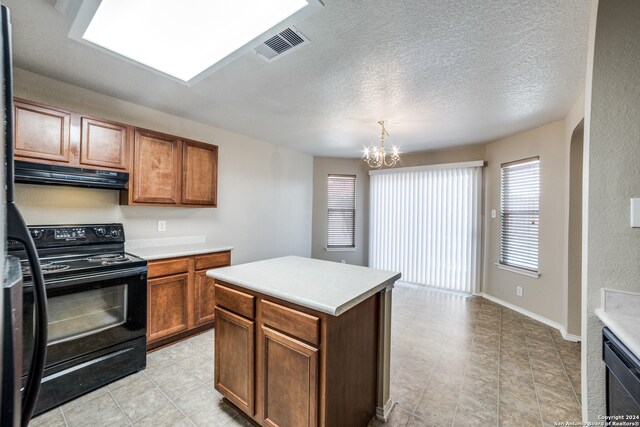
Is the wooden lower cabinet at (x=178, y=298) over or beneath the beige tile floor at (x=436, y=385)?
over

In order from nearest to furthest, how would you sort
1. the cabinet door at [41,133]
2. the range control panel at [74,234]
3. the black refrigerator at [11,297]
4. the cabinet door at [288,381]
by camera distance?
1. the black refrigerator at [11,297]
2. the cabinet door at [288,381]
3. the cabinet door at [41,133]
4. the range control panel at [74,234]

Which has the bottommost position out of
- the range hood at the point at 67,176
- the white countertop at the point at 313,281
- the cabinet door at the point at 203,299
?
the cabinet door at the point at 203,299

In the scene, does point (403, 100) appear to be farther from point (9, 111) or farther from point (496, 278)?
point (496, 278)

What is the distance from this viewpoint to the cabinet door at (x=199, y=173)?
302 centimetres

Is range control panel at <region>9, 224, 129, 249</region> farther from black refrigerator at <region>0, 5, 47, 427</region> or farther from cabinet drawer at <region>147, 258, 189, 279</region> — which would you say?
black refrigerator at <region>0, 5, 47, 427</region>

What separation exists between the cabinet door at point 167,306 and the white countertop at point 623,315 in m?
3.10

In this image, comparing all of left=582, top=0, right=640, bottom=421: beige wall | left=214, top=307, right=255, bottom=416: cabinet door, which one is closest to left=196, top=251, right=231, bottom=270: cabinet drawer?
left=214, top=307, right=255, bottom=416: cabinet door

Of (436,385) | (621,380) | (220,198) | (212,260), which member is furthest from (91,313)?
(621,380)

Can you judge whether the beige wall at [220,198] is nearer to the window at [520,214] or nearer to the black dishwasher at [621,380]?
the window at [520,214]

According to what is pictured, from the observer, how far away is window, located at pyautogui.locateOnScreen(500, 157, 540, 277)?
3494 millimetres

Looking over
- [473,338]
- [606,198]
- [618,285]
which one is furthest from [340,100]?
[473,338]

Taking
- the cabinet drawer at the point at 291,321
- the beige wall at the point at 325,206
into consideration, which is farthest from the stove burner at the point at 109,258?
the beige wall at the point at 325,206

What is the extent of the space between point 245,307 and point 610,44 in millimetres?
2342

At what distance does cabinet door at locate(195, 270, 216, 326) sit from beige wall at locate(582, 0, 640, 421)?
9.88 ft
